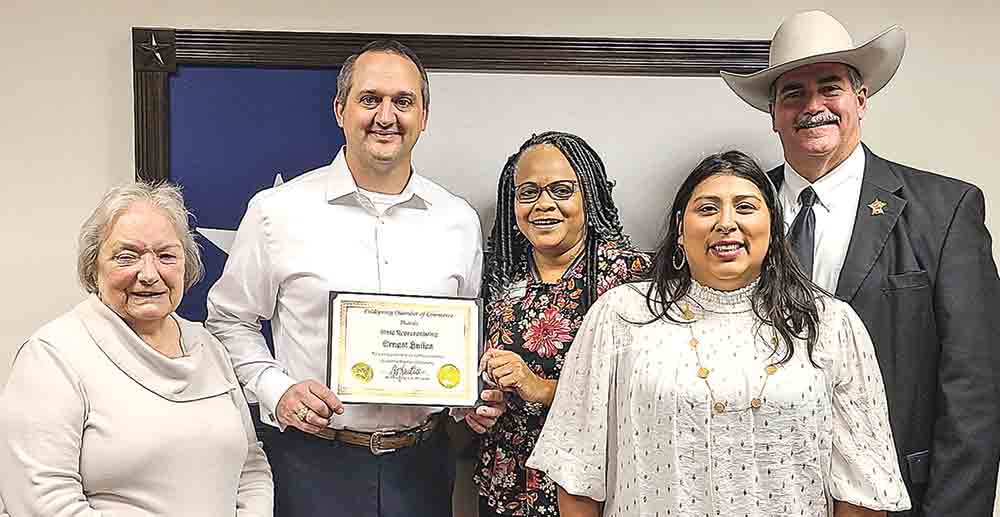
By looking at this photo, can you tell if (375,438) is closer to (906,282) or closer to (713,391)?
(713,391)

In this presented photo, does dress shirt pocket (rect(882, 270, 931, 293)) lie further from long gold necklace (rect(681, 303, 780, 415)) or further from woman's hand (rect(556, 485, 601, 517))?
woman's hand (rect(556, 485, 601, 517))

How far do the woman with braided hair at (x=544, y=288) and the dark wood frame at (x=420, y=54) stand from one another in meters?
0.39

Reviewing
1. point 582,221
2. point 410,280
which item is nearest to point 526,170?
point 582,221

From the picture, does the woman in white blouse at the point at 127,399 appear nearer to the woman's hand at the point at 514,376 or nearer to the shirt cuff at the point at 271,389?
the shirt cuff at the point at 271,389

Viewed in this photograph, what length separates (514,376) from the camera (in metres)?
2.25

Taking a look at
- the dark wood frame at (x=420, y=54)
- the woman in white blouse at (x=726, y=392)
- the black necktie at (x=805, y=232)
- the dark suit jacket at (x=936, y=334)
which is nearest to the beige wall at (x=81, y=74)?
the dark wood frame at (x=420, y=54)

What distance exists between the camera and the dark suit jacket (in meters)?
2.24

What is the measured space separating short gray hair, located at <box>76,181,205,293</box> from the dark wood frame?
2.02 ft

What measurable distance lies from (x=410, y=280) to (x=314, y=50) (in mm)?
771

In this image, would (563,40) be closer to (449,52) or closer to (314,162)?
(449,52)

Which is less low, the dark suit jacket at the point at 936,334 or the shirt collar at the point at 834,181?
the shirt collar at the point at 834,181

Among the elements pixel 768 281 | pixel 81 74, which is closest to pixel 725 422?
→ pixel 768 281

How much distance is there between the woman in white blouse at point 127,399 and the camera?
188 centimetres

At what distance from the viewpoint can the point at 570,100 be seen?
9.23ft
